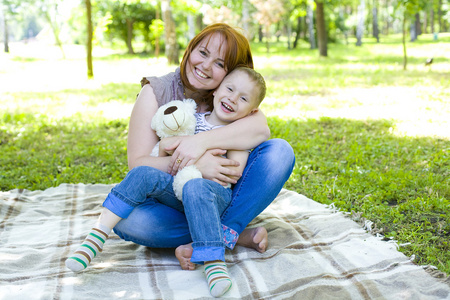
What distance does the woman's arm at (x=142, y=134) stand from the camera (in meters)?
2.52

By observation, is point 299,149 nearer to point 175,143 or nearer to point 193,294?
point 175,143

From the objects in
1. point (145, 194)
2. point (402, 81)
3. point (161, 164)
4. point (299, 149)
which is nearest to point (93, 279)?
point (145, 194)

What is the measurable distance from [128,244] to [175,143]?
30.2 inches

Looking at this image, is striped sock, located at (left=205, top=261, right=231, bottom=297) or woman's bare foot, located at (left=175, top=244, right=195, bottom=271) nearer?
striped sock, located at (left=205, top=261, right=231, bottom=297)

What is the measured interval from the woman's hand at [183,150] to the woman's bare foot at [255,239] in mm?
564

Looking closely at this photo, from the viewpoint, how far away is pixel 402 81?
8.84m

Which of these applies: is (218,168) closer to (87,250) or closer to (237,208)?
(237,208)

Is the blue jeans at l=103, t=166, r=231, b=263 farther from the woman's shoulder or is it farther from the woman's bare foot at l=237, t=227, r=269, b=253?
the woman's shoulder

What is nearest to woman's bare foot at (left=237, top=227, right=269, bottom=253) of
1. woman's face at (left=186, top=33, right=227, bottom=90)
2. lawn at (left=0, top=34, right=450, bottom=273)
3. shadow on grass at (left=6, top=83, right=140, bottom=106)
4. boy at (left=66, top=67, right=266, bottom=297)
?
boy at (left=66, top=67, right=266, bottom=297)

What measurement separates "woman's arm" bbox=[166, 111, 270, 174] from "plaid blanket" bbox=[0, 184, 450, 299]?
60cm

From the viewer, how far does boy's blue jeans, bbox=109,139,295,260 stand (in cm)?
236

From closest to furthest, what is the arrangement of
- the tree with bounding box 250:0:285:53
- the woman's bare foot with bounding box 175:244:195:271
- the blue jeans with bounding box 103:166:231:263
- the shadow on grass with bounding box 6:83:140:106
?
the blue jeans with bounding box 103:166:231:263 → the woman's bare foot with bounding box 175:244:195:271 → the shadow on grass with bounding box 6:83:140:106 → the tree with bounding box 250:0:285:53

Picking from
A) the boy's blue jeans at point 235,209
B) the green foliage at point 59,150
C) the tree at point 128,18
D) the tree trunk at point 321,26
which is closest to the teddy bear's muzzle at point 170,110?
the boy's blue jeans at point 235,209

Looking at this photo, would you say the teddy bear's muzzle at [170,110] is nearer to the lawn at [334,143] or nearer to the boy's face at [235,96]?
the boy's face at [235,96]
